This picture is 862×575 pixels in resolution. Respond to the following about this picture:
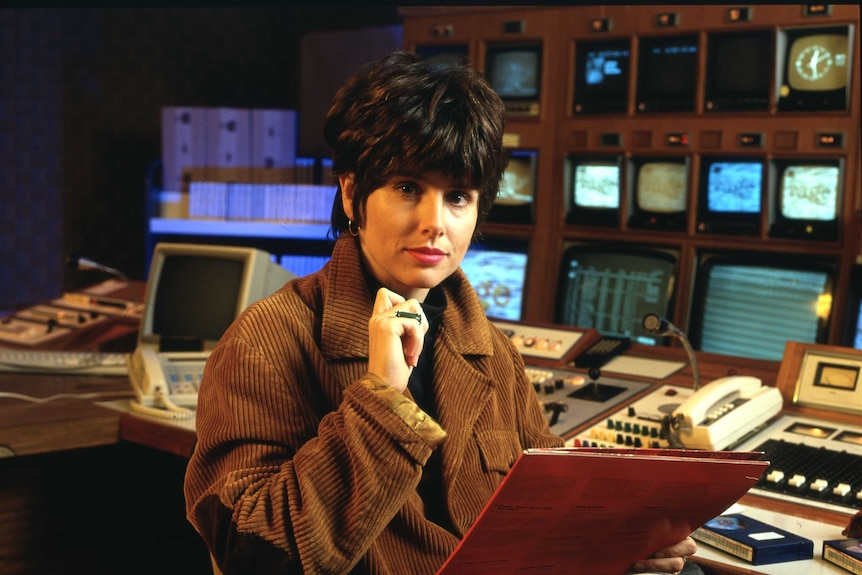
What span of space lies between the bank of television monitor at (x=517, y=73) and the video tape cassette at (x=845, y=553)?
328 centimetres

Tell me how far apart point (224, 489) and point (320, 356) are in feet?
0.66

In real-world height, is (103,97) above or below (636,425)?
above

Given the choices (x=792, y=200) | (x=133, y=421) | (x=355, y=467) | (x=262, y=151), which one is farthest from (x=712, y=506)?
(x=262, y=151)

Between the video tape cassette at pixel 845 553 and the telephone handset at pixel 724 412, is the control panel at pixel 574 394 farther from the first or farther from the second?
the video tape cassette at pixel 845 553

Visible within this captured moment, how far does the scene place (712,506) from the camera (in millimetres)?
1113

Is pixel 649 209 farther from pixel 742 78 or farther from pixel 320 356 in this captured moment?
pixel 320 356

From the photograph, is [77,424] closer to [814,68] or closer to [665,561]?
[665,561]

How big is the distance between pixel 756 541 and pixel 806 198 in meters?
2.75

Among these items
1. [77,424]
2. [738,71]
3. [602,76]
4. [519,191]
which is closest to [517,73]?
[602,76]

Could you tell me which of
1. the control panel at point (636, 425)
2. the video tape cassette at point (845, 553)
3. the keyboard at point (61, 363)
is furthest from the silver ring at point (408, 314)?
the keyboard at point (61, 363)

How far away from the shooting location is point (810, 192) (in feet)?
12.5

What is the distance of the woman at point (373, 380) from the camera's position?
38.9 inches

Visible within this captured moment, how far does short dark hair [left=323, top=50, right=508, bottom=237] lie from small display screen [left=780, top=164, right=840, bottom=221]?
9.80 feet

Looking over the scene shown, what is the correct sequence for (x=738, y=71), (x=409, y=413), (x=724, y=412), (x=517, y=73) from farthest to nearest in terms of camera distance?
1. (x=517, y=73)
2. (x=738, y=71)
3. (x=724, y=412)
4. (x=409, y=413)
